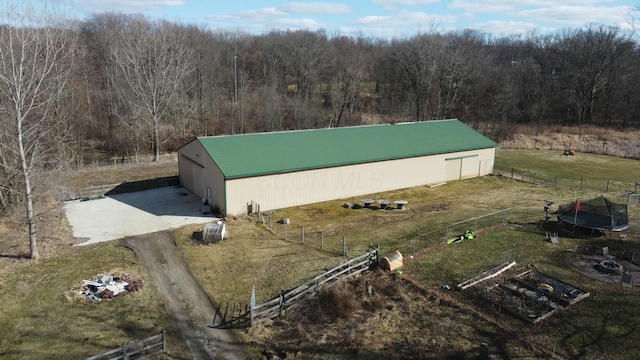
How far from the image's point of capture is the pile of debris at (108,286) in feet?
60.2

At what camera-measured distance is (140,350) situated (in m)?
14.3

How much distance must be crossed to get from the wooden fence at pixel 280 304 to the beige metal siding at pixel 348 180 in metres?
10.4

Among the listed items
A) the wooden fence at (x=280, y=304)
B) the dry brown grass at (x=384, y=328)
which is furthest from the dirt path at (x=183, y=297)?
the dry brown grass at (x=384, y=328)

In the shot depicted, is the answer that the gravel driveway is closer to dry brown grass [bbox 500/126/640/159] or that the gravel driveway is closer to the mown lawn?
the mown lawn

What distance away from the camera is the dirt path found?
604 inches

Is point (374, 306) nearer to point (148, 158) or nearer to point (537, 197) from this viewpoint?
point (537, 197)

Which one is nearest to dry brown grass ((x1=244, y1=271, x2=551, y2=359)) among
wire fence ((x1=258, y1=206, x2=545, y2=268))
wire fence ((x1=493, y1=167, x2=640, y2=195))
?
wire fence ((x1=258, y1=206, x2=545, y2=268))

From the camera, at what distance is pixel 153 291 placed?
19078 millimetres

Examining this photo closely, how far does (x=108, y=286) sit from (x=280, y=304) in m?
7.66

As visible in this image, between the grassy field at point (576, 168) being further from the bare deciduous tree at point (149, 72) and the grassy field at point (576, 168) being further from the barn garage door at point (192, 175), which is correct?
the bare deciduous tree at point (149, 72)

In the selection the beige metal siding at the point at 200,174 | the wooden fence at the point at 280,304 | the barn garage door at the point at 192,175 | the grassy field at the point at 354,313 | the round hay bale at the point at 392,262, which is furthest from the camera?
the barn garage door at the point at 192,175

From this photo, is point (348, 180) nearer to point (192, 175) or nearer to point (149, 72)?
point (192, 175)

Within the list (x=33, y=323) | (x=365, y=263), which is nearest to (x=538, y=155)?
(x=365, y=263)

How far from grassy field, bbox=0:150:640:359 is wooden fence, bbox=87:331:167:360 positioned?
58 centimetres
